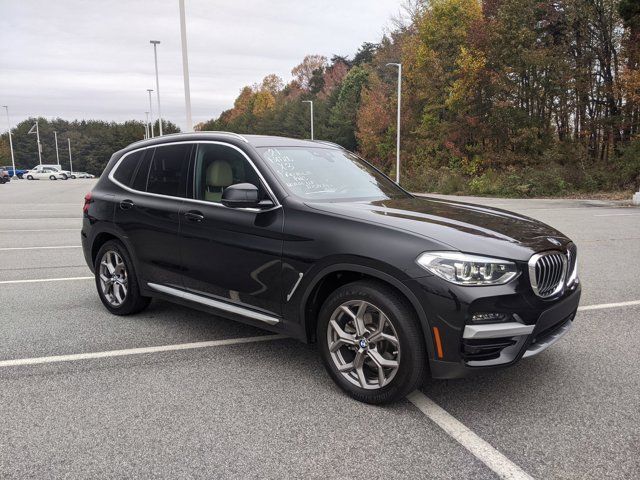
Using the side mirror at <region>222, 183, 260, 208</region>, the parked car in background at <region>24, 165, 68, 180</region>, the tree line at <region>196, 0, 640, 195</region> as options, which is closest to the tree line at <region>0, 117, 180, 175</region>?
the parked car in background at <region>24, 165, 68, 180</region>

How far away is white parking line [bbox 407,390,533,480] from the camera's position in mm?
2635

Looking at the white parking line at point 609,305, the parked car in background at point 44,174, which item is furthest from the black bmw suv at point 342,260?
the parked car in background at point 44,174

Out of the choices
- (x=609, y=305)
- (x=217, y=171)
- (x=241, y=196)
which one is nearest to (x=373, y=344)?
(x=241, y=196)

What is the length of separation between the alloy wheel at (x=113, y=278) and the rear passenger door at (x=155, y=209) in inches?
13.3

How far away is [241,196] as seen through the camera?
370cm

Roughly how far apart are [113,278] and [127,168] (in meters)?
1.13

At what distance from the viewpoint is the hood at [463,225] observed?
313 centimetres

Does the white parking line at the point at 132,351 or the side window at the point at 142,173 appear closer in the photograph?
A: the white parking line at the point at 132,351

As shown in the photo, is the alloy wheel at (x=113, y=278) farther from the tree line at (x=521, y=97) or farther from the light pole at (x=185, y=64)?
the tree line at (x=521, y=97)

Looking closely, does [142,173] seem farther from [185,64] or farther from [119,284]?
[185,64]

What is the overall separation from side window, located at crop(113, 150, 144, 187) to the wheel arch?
2.61 metres

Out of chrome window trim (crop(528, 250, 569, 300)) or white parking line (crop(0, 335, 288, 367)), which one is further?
white parking line (crop(0, 335, 288, 367))

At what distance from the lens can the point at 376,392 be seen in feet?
10.8

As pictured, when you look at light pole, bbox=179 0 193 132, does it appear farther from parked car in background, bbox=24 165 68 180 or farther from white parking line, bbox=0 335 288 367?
parked car in background, bbox=24 165 68 180
